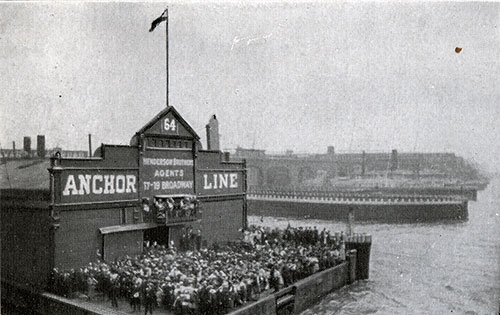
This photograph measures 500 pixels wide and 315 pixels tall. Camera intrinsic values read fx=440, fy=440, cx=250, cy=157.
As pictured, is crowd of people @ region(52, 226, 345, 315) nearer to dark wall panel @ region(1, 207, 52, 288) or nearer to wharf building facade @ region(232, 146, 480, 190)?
dark wall panel @ region(1, 207, 52, 288)

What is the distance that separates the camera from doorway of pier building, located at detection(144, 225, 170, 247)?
2425 centimetres

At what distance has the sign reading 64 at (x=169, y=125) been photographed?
23.9m

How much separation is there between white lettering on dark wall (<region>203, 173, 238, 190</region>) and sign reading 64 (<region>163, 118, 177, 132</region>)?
387cm

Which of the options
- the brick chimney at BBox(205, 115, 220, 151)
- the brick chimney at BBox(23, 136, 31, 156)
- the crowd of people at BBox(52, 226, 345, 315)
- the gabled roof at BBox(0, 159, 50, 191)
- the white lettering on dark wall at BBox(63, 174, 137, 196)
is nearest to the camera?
the crowd of people at BBox(52, 226, 345, 315)

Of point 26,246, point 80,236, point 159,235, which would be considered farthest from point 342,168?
point 26,246

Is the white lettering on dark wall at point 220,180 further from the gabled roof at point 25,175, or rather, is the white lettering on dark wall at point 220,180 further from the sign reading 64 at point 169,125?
the gabled roof at point 25,175

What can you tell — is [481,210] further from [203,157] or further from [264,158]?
[203,157]

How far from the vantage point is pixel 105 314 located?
1480 cm

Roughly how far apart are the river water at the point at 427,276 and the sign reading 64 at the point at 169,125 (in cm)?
1182

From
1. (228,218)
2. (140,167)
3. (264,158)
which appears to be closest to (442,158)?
(264,158)

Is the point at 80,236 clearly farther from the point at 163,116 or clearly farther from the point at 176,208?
the point at 163,116

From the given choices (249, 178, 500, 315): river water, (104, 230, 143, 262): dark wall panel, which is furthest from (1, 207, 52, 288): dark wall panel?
(249, 178, 500, 315): river water

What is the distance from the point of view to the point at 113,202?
21281mm

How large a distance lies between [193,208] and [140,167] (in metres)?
4.03
